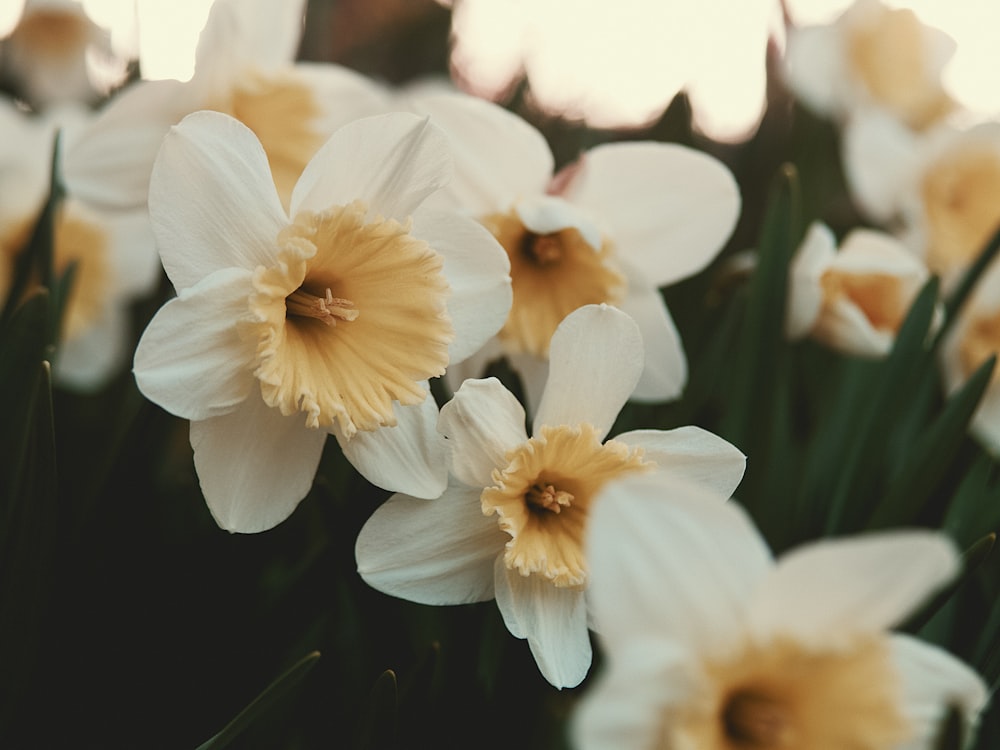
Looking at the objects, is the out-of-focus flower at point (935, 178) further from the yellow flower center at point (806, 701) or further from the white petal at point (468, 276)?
the yellow flower center at point (806, 701)

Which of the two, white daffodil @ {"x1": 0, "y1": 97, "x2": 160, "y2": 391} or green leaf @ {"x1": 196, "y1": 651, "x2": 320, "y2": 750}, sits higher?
green leaf @ {"x1": 196, "y1": 651, "x2": 320, "y2": 750}

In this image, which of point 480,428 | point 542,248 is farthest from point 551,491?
point 542,248

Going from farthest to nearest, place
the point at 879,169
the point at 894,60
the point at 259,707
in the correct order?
the point at 894,60, the point at 879,169, the point at 259,707

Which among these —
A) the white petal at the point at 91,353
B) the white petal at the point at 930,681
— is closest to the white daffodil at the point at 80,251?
the white petal at the point at 91,353

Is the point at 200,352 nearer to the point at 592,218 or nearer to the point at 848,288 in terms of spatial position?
the point at 592,218

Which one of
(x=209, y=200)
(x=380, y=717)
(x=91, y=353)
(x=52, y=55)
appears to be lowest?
(x=91, y=353)

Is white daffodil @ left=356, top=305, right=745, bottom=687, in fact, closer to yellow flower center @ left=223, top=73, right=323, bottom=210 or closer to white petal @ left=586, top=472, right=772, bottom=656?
white petal @ left=586, top=472, right=772, bottom=656

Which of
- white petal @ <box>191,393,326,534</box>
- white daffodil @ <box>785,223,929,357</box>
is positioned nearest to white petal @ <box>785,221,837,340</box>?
white daffodil @ <box>785,223,929,357</box>
